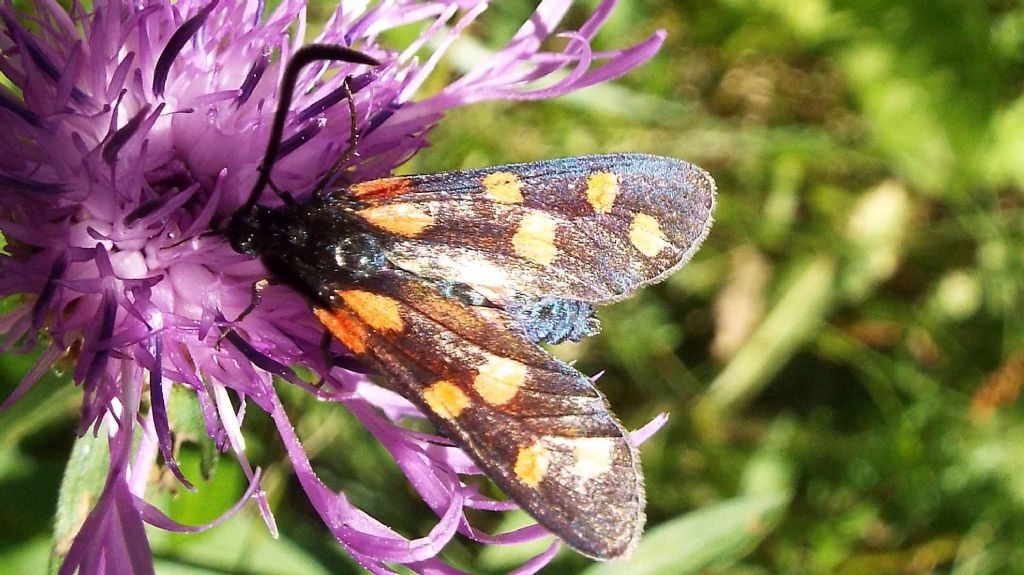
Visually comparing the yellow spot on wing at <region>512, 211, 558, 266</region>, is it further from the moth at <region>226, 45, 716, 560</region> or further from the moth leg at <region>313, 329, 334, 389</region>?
the moth leg at <region>313, 329, 334, 389</region>

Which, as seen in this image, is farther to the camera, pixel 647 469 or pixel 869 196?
pixel 869 196

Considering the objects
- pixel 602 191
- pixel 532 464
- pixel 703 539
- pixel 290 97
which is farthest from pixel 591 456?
pixel 703 539

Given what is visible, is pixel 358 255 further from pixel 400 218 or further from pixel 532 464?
pixel 532 464

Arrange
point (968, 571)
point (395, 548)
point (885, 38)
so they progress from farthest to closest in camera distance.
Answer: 1. point (885, 38)
2. point (968, 571)
3. point (395, 548)

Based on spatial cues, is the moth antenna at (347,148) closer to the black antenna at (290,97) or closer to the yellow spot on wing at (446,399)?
the black antenna at (290,97)

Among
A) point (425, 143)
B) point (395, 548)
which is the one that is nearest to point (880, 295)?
point (425, 143)

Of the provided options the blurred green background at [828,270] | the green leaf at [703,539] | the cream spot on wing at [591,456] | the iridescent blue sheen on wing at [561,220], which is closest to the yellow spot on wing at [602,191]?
the iridescent blue sheen on wing at [561,220]

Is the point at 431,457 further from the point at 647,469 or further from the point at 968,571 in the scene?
the point at 968,571

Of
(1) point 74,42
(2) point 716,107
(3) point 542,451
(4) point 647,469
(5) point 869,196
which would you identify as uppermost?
(1) point 74,42
